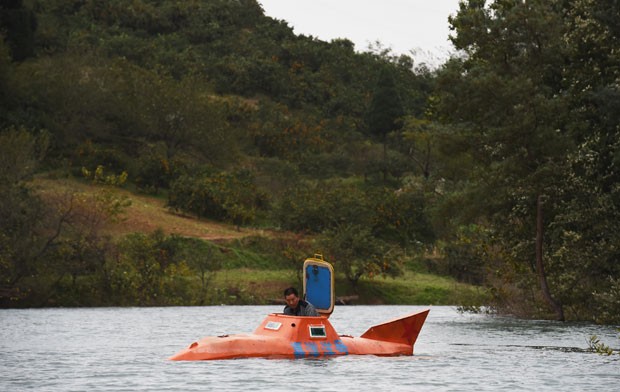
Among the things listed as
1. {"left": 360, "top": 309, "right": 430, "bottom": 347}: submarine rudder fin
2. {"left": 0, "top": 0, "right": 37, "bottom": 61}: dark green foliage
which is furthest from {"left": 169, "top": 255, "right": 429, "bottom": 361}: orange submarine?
{"left": 0, "top": 0, "right": 37, "bottom": 61}: dark green foliage

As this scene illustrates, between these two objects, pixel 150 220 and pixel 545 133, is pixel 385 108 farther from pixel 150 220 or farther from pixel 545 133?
pixel 545 133

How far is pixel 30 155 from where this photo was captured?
188 feet

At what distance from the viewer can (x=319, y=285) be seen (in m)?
27.7

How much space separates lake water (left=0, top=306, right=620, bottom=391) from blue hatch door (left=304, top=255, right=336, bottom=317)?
75.2 inches

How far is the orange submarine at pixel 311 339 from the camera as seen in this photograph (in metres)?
25.0

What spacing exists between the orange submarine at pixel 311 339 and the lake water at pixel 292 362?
27 cm

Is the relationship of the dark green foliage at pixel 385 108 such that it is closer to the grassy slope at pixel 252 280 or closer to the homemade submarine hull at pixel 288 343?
the grassy slope at pixel 252 280

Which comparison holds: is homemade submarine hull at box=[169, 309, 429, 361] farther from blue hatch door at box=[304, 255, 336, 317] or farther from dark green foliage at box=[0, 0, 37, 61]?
dark green foliage at box=[0, 0, 37, 61]

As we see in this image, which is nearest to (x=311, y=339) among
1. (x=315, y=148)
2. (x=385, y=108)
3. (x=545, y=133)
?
(x=545, y=133)

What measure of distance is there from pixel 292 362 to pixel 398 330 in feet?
12.8

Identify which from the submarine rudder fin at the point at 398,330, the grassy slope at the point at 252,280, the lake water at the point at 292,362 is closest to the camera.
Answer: the lake water at the point at 292,362

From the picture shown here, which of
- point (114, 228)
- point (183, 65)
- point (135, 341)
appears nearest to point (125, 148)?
point (114, 228)

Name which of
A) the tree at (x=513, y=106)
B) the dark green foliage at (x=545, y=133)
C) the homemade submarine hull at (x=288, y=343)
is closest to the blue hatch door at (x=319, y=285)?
the homemade submarine hull at (x=288, y=343)

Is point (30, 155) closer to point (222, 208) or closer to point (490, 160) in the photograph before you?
point (222, 208)
